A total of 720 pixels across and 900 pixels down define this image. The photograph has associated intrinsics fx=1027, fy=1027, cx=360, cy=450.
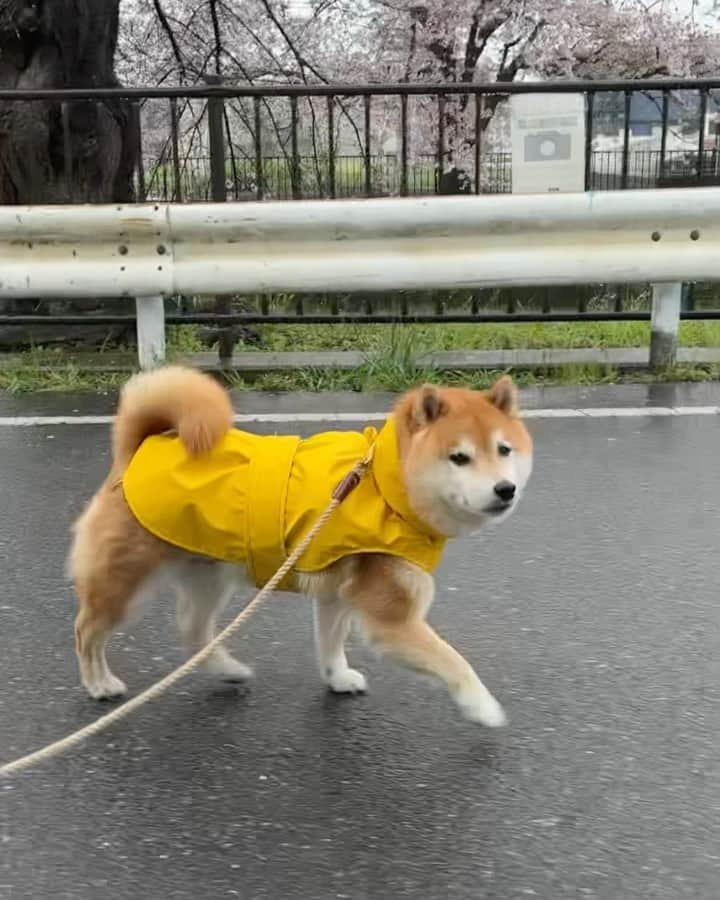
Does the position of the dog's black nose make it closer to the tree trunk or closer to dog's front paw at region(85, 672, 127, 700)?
dog's front paw at region(85, 672, 127, 700)

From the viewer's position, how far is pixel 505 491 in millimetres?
2416

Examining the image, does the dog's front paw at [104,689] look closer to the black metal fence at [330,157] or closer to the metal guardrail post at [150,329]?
the metal guardrail post at [150,329]

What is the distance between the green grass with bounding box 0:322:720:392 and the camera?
19.8 ft

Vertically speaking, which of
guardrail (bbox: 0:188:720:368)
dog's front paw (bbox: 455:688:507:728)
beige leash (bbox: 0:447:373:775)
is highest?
guardrail (bbox: 0:188:720:368)

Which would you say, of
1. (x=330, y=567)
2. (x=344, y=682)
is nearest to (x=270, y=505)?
(x=330, y=567)

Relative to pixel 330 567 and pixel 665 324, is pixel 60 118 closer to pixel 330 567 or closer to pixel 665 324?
pixel 665 324

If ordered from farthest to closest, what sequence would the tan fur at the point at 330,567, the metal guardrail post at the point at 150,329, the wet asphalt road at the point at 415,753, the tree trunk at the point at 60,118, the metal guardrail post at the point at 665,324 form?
the tree trunk at the point at 60,118 < the metal guardrail post at the point at 665,324 < the metal guardrail post at the point at 150,329 < the tan fur at the point at 330,567 < the wet asphalt road at the point at 415,753

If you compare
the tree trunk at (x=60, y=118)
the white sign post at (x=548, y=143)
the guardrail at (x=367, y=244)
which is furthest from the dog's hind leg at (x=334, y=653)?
the tree trunk at (x=60, y=118)

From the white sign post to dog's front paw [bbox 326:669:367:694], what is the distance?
4278 mm

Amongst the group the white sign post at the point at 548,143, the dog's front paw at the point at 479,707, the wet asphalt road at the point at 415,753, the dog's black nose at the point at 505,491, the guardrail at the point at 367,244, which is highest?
the white sign post at the point at 548,143

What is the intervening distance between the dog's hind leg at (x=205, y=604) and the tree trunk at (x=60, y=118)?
453cm

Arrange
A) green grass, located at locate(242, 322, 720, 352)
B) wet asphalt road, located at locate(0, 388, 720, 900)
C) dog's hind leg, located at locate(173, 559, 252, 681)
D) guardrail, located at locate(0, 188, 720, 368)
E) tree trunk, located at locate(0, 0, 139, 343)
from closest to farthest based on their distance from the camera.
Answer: wet asphalt road, located at locate(0, 388, 720, 900), dog's hind leg, located at locate(173, 559, 252, 681), guardrail, located at locate(0, 188, 720, 368), green grass, located at locate(242, 322, 720, 352), tree trunk, located at locate(0, 0, 139, 343)

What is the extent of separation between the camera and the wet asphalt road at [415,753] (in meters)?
2.10

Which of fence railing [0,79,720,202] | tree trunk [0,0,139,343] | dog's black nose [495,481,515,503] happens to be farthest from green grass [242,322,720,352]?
dog's black nose [495,481,515,503]
